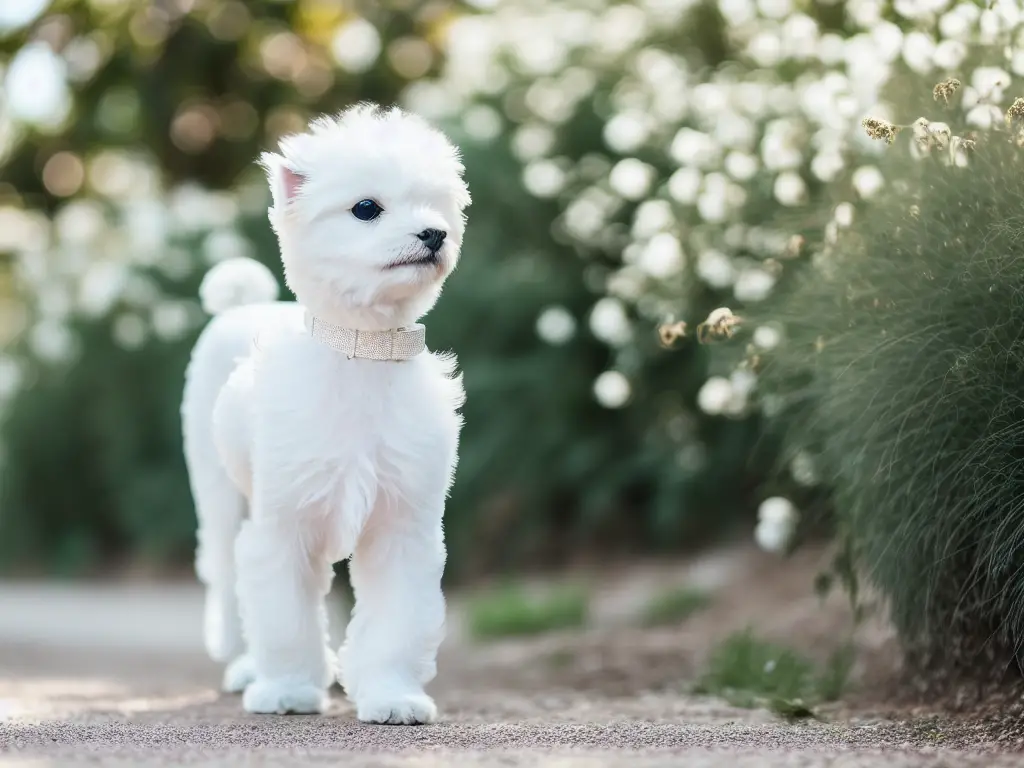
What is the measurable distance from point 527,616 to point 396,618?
4.22 m

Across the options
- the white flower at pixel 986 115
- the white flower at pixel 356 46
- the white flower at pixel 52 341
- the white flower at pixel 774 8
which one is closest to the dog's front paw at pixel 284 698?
the white flower at pixel 986 115

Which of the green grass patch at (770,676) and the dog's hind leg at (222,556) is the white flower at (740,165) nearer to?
the green grass patch at (770,676)

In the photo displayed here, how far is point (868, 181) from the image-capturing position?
5.40 metres

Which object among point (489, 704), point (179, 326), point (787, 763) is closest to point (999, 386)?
point (787, 763)

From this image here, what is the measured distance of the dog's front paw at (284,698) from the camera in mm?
4367

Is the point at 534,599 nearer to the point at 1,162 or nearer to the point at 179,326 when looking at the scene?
the point at 179,326

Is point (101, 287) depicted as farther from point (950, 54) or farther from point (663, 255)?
point (950, 54)

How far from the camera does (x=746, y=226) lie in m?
7.33

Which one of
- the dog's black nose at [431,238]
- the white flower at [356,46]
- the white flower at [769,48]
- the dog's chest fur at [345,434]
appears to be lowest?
the dog's chest fur at [345,434]

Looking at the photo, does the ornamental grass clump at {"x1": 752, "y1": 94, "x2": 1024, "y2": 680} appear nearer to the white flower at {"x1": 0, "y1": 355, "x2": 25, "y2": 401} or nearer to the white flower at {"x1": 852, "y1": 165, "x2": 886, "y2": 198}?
the white flower at {"x1": 852, "y1": 165, "x2": 886, "y2": 198}

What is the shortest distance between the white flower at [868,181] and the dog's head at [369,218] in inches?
75.8

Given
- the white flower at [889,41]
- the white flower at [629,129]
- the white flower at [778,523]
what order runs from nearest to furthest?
the white flower at [889,41] → the white flower at [778,523] → the white flower at [629,129]

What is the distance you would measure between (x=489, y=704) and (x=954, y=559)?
1.86 meters

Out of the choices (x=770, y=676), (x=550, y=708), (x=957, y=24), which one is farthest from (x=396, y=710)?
(x=957, y=24)
